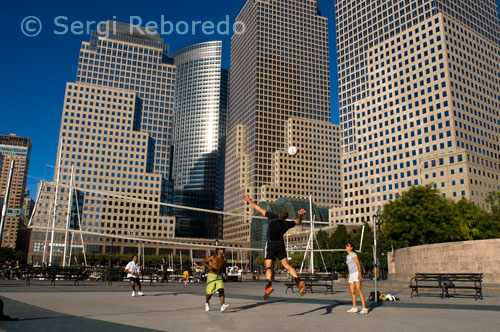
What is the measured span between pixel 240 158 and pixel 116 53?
232 ft

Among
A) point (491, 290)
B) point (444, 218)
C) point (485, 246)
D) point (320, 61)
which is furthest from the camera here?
point (320, 61)

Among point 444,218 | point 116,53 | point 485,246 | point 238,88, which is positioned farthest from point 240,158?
point 485,246

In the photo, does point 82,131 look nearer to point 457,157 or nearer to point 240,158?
point 240,158

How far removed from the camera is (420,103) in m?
105

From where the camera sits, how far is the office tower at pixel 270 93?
167375 mm

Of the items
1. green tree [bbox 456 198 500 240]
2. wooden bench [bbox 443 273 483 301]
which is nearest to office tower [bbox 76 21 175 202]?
green tree [bbox 456 198 500 240]

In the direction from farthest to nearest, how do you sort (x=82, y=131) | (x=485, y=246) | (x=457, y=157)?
(x=82, y=131)
(x=457, y=157)
(x=485, y=246)

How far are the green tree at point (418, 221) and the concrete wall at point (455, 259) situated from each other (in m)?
13.3

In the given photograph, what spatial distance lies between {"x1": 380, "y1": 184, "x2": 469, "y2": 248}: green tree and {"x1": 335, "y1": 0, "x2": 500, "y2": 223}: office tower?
4526 centimetres

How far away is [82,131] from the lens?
142250mm

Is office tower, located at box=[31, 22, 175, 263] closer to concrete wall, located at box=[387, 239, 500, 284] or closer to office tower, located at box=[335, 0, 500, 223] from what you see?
office tower, located at box=[335, 0, 500, 223]

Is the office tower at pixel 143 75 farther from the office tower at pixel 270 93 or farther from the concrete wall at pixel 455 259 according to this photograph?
the concrete wall at pixel 455 259

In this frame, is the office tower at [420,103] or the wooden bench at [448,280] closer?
the wooden bench at [448,280]

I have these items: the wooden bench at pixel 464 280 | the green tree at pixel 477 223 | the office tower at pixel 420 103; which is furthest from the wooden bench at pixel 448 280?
the office tower at pixel 420 103
